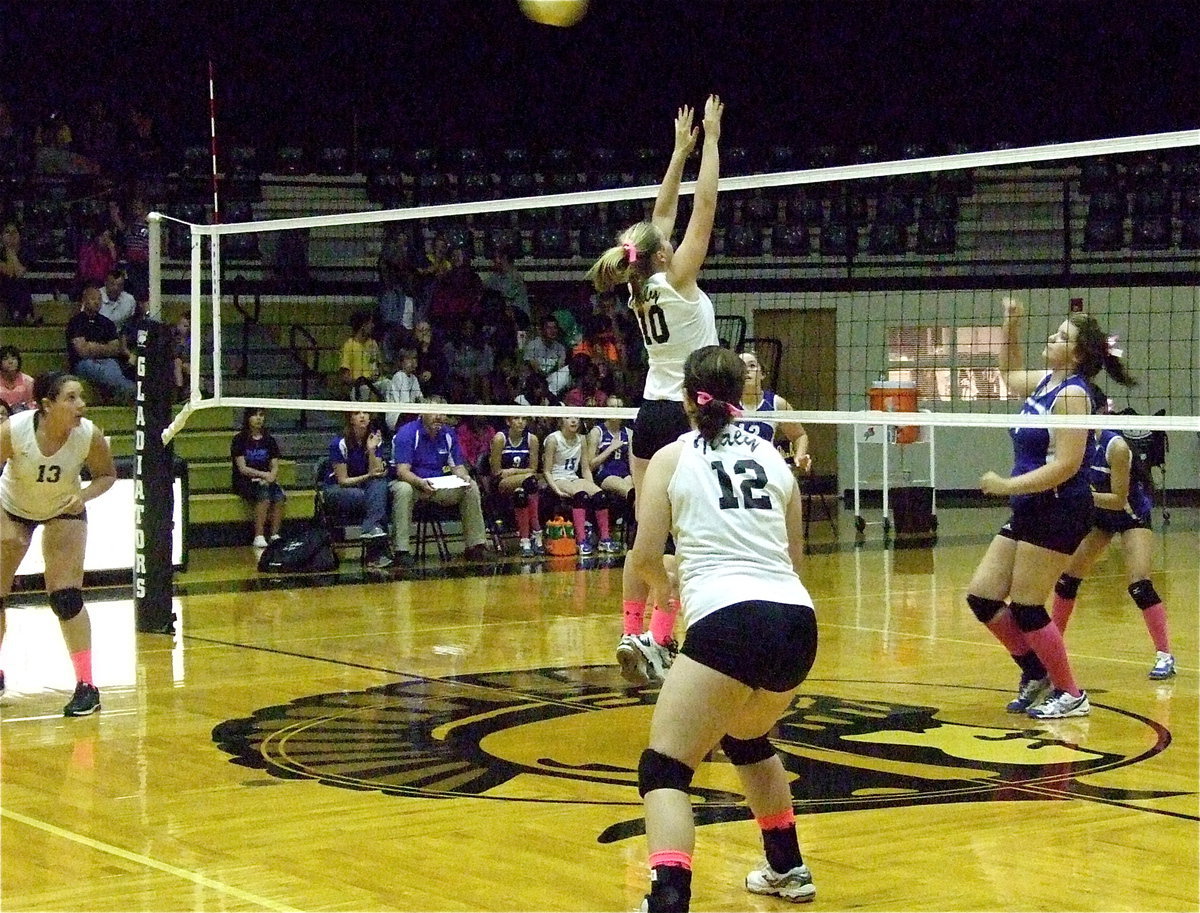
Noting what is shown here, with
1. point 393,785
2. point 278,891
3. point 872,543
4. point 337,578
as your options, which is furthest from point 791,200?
point 278,891

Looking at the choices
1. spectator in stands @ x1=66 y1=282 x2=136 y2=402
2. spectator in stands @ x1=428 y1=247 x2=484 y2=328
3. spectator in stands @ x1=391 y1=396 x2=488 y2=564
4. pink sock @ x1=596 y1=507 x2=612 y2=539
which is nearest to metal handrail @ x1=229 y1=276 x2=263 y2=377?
spectator in stands @ x1=66 y1=282 x2=136 y2=402

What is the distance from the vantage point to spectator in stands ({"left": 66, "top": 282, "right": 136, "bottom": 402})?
1572 centimetres

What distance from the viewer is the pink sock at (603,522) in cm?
1536

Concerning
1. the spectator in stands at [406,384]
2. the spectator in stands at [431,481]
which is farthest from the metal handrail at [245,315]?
the spectator in stands at [431,481]

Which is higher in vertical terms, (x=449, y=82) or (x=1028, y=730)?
(x=449, y=82)

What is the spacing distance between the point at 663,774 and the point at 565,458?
36.7 ft

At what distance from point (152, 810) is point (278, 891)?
48.2 inches

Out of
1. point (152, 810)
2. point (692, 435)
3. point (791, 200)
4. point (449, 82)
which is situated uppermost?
point (449, 82)

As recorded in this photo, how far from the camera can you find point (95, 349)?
15.8 m

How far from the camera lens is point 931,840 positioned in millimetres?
5277

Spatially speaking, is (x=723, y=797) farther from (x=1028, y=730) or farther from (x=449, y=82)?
(x=449, y=82)

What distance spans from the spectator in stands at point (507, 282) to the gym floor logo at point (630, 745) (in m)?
9.56

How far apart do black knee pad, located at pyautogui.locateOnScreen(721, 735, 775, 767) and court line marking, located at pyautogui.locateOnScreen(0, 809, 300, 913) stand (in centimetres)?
124


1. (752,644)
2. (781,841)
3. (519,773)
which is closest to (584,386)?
(519,773)
